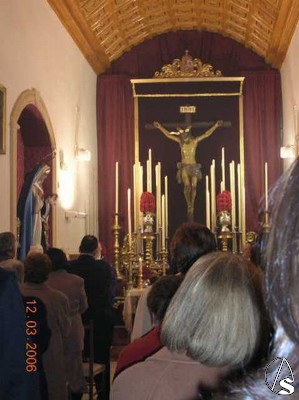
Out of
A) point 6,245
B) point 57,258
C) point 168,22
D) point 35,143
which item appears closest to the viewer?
point 6,245

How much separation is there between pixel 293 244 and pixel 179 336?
112cm

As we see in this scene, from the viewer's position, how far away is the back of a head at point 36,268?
511 cm

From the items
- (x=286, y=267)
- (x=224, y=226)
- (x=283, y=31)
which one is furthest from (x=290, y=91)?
(x=286, y=267)

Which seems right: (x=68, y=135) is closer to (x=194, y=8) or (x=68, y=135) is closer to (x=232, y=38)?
(x=194, y=8)

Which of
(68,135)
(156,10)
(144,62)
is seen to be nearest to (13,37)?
(68,135)

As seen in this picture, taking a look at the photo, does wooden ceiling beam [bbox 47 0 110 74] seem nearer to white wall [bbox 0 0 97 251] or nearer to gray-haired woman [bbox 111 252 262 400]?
white wall [bbox 0 0 97 251]

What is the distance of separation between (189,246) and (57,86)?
8669 mm

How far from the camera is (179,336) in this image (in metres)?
1.71

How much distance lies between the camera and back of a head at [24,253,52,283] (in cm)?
511

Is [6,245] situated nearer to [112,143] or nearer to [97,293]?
[97,293]

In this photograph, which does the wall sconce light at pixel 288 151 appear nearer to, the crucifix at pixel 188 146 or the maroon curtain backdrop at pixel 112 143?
the crucifix at pixel 188 146

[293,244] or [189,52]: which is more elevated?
[189,52]

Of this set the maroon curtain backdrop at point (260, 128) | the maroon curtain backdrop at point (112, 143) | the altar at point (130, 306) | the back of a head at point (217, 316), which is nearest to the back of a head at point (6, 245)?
the altar at point (130, 306)

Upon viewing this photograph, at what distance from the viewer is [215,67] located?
1612cm
